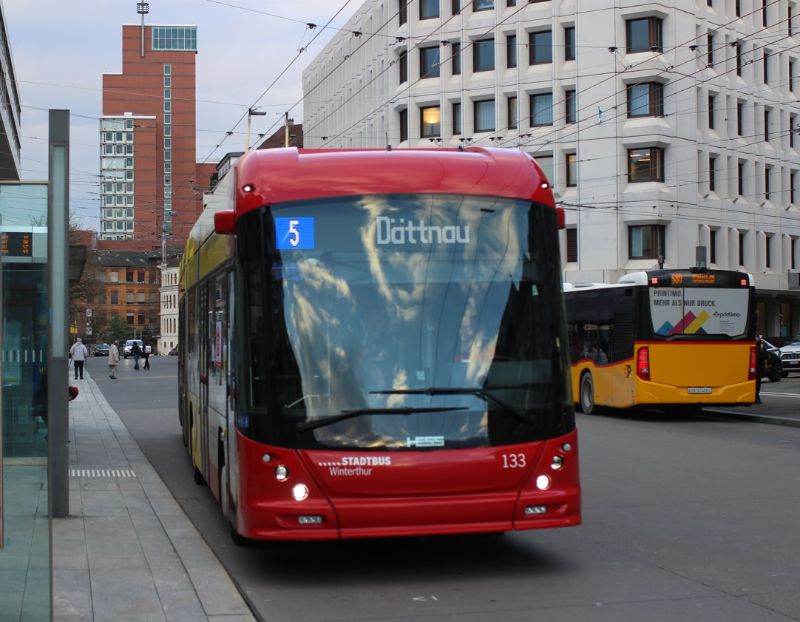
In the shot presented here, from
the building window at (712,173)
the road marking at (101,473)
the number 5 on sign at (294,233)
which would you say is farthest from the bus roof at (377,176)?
the building window at (712,173)

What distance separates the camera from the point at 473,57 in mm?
57781

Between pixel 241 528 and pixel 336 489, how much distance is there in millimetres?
772

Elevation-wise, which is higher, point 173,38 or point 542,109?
point 173,38

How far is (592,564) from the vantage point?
852 cm

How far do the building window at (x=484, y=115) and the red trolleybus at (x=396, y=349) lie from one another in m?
49.8

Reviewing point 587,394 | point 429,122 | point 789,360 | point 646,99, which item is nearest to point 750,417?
point 587,394

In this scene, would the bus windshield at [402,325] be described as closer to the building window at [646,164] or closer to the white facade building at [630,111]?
the white facade building at [630,111]

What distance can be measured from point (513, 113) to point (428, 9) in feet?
22.4

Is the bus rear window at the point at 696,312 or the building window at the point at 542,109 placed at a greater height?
the building window at the point at 542,109

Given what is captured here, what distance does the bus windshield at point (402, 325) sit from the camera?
309 inches

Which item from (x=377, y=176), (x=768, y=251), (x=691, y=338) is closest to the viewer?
(x=377, y=176)

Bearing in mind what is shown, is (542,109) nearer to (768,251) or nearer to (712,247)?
(712,247)

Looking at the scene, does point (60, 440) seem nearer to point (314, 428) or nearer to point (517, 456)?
point (314, 428)

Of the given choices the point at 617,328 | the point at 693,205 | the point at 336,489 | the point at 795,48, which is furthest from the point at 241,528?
the point at 795,48
